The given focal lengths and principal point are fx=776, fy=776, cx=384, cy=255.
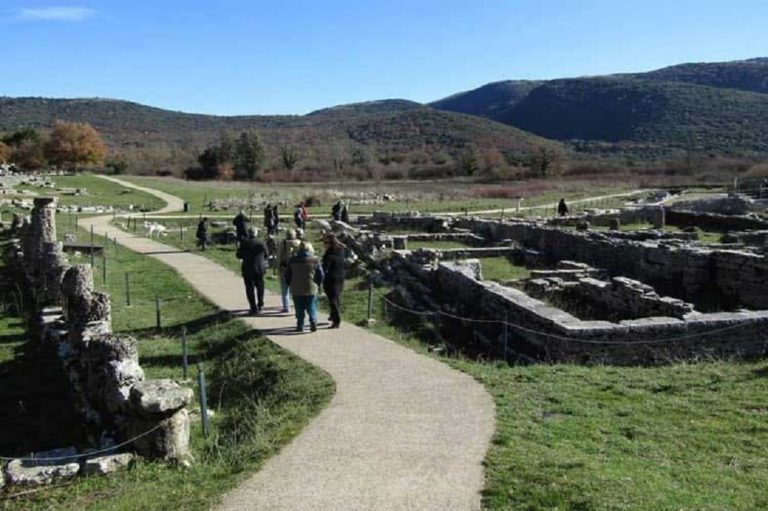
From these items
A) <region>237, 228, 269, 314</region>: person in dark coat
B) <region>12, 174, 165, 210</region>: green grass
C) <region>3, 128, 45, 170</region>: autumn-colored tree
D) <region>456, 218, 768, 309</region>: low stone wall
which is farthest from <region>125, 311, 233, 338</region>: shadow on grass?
<region>3, 128, 45, 170</region>: autumn-colored tree

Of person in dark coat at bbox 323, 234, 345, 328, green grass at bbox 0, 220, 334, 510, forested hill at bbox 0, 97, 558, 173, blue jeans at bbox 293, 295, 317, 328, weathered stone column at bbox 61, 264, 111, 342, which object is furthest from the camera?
forested hill at bbox 0, 97, 558, 173

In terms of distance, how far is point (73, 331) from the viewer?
42.1 ft

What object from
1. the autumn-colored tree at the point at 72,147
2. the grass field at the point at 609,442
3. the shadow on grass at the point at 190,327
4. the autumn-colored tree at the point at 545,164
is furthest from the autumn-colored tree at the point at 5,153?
the grass field at the point at 609,442

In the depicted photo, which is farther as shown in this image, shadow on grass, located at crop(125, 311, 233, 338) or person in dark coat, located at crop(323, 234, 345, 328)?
shadow on grass, located at crop(125, 311, 233, 338)

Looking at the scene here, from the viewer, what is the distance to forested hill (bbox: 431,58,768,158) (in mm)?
115688

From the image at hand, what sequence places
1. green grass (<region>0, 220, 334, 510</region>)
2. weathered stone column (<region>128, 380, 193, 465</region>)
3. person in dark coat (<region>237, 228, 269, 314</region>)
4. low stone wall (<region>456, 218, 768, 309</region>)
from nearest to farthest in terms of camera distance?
1. green grass (<region>0, 220, 334, 510</region>)
2. weathered stone column (<region>128, 380, 193, 465</region>)
3. person in dark coat (<region>237, 228, 269, 314</region>)
4. low stone wall (<region>456, 218, 768, 309</region>)

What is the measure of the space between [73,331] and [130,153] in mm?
100612

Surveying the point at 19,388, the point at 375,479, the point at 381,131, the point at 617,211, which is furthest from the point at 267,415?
the point at 381,131

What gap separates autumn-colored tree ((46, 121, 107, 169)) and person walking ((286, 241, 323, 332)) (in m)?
78.7

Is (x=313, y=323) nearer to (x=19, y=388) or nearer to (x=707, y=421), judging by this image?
(x=19, y=388)

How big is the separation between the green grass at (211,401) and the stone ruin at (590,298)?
12.3 ft

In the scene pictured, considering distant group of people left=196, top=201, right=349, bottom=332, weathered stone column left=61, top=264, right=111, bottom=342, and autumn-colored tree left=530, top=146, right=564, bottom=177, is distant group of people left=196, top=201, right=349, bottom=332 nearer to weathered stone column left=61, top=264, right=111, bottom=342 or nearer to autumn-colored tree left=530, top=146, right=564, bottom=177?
weathered stone column left=61, top=264, right=111, bottom=342

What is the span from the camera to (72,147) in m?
84.8

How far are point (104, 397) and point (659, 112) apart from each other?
13704cm
